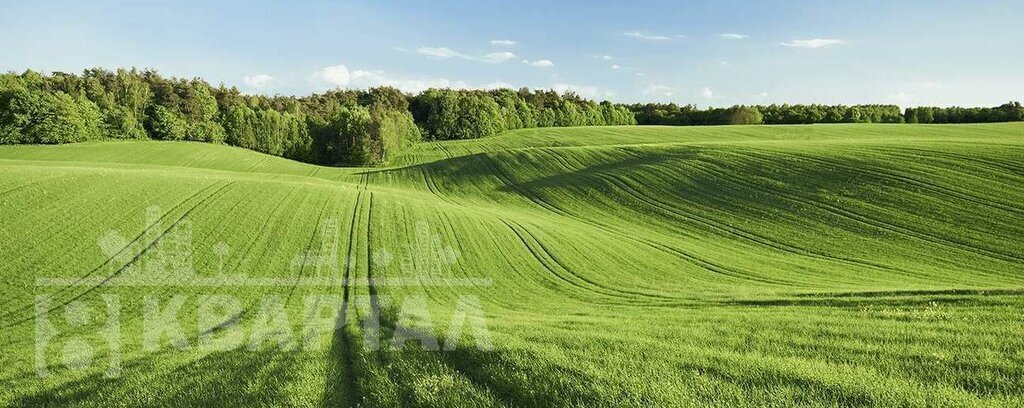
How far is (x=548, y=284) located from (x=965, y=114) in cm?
13135

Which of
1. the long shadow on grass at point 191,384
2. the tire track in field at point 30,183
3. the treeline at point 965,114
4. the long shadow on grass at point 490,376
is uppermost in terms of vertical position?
the treeline at point 965,114

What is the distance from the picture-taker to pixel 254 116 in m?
108

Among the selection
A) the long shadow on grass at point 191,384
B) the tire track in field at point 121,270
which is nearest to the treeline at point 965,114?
the tire track in field at point 121,270

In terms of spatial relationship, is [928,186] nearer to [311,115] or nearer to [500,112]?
[500,112]

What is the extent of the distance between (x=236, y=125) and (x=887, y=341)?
117007 mm

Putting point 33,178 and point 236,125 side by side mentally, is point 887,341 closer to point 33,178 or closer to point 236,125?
point 33,178

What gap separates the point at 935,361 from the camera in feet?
26.1

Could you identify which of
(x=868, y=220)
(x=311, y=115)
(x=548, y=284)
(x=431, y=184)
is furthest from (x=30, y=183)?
(x=311, y=115)

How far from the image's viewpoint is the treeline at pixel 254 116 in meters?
79.6

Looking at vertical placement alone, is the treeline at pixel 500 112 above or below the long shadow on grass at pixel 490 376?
above

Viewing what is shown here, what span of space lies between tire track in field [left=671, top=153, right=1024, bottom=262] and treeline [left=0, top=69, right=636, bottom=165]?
64.3m

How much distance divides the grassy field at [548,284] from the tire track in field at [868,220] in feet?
0.67

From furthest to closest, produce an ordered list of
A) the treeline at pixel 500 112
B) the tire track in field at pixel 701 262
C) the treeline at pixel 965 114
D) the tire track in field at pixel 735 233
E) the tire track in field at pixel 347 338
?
the treeline at pixel 500 112 → the treeline at pixel 965 114 → the tire track in field at pixel 735 233 → the tire track in field at pixel 701 262 → the tire track in field at pixel 347 338

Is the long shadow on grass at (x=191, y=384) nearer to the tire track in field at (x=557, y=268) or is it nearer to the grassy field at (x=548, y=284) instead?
the grassy field at (x=548, y=284)
